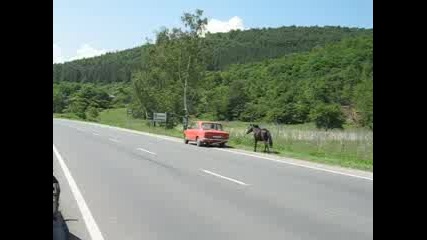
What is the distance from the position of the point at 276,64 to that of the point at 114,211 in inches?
2668

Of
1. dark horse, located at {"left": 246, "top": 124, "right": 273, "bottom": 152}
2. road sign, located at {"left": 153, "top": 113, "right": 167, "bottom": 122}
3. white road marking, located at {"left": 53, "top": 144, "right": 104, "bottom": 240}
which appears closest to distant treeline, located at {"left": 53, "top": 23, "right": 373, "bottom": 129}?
road sign, located at {"left": 153, "top": 113, "right": 167, "bottom": 122}

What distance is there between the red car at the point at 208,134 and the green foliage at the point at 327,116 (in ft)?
56.9

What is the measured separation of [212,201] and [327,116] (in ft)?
135

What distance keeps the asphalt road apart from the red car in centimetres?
1154

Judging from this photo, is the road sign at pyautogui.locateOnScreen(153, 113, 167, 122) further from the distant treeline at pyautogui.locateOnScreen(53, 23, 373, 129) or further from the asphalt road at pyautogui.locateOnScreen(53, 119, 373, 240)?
the asphalt road at pyautogui.locateOnScreen(53, 119, 373, 240)

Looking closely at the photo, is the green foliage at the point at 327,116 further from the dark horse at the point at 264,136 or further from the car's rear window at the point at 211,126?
the dark horse at the point at 264,136

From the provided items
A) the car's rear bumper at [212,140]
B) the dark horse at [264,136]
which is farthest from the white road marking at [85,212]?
the car's rear bumper at [212,140]

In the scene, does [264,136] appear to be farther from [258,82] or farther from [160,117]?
[258,82]

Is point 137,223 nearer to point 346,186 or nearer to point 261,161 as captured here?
point 346,186

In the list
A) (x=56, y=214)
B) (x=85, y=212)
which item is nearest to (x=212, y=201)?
(x=85, y=212)

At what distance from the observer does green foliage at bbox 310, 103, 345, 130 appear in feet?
150

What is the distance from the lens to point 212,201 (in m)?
10.2

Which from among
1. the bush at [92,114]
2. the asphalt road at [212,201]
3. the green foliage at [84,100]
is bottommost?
the asphalt road at [212,201]

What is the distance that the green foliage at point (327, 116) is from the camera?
45.8m
